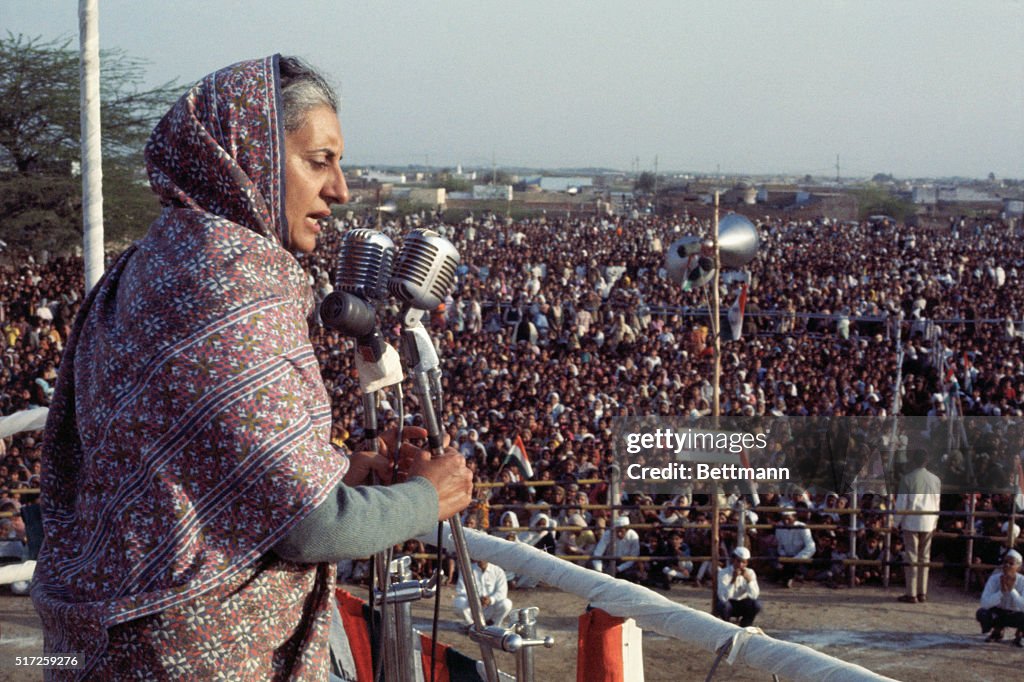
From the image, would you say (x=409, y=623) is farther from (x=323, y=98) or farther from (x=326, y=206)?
(x=323, y=98)

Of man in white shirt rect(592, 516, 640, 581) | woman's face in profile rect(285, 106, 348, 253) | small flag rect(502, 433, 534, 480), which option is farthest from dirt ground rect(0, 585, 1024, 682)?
woman's face in profile rect(285, 106, 348, 253)

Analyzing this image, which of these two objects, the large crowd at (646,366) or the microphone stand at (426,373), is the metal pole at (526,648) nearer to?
the microphone stand at (426,373)

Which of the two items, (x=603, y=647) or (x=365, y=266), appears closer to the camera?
(x=365, y=266)

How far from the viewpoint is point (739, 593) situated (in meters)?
7.92

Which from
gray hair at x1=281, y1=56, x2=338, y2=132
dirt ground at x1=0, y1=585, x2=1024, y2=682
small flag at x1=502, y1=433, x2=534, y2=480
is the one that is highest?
gray hair at x1=281, y1=56, x2=338, y2=132

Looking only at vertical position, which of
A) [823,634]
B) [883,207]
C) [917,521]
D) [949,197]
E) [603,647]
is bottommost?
[823,634]

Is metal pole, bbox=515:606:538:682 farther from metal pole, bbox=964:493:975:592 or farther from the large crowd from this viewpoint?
metal pole, bbox=964:493:975:592

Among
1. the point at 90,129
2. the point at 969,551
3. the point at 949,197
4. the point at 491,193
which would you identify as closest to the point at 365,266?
the point at 90,129

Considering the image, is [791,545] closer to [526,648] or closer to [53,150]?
[526,648]

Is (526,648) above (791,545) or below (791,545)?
above

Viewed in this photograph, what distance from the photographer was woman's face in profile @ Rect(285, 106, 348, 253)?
1.40 meters

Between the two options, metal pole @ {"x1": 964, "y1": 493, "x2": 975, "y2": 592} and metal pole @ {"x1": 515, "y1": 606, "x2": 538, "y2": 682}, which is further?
metal pole @ {"x1": 964, "y1": 493, "x2": 975, "y2": 592}

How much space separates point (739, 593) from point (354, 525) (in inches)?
277

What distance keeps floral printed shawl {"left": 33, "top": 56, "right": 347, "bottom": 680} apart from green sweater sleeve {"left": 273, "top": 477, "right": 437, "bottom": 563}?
0.06 ft
